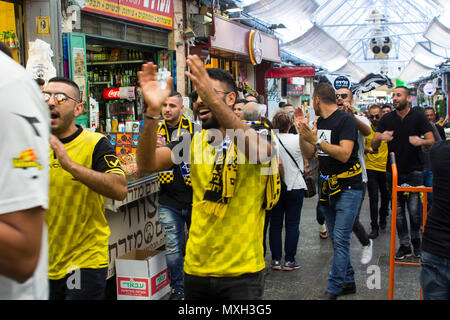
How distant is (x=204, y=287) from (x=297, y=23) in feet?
59.6

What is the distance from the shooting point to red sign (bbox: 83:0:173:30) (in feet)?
28.3

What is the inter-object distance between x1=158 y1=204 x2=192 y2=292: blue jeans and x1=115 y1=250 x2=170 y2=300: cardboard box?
0.53ft

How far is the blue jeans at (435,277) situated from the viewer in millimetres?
3006

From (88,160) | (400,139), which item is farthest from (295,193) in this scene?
(88,160)

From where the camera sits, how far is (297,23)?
19.6m

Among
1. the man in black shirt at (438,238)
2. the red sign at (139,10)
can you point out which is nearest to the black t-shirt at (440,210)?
the man in black shirt at (438,238)

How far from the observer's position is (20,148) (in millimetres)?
1272

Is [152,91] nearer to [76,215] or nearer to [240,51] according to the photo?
[76,215]

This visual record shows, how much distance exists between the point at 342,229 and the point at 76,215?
9.35 ft

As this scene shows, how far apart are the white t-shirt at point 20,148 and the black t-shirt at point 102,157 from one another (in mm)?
1820

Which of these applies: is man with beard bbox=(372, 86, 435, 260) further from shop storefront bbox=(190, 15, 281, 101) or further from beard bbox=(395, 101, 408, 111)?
shop storefront bbox=(190, 15, 281, 101)

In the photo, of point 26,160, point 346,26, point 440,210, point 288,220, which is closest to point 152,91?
point 26,160

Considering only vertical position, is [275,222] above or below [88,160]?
below

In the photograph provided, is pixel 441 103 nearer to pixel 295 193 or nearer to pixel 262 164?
pixel 295 193
